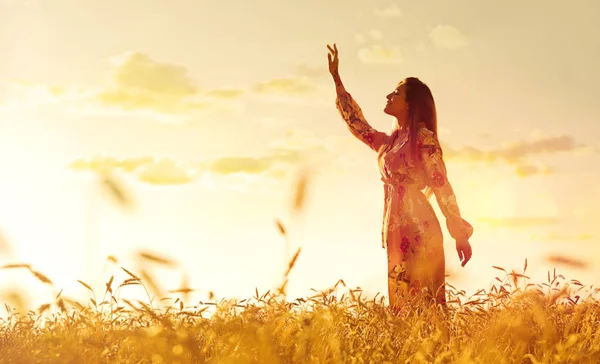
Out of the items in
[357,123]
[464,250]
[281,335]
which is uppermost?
[357,123]

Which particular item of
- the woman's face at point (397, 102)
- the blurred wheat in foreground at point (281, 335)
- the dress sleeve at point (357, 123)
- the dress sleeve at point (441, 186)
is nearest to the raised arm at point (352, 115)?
the dress sleeve at point (357, 123)

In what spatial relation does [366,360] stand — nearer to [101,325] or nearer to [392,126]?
[101,325]

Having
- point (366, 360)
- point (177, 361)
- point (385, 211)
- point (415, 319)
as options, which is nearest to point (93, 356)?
point (177, 361)

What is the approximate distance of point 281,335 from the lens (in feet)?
10.8

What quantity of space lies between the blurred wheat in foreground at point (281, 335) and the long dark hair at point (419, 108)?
6.50ft

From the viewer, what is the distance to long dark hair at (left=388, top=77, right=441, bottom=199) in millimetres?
6246

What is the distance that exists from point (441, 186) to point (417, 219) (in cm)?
37

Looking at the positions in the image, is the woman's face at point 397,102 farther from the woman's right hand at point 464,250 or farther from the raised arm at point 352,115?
the woman's right hand at point 464,250

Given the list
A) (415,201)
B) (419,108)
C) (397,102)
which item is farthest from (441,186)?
(397,102)

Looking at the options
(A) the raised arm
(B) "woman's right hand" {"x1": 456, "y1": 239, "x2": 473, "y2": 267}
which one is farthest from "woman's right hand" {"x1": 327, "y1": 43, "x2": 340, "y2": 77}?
(B) "woman's right hand" {"x1": 456, "y1": 239, "x2": 473, "y2": 267}

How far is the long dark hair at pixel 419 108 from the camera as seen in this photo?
625 cm

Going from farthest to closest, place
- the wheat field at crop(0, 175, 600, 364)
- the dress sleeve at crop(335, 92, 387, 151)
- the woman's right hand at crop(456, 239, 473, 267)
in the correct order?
1. the dress sleeve at crop(335, 92, 387, 151)
2. the woman's right hand at crop(456, 239, 473, 267)
3. the wheat field at crop(0, 175, 600, 364)

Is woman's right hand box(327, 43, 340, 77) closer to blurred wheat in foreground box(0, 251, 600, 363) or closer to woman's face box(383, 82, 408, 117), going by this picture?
woman's face box(383, 82, 408, 117)

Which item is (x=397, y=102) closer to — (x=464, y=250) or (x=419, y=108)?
(x=419, y=108)
